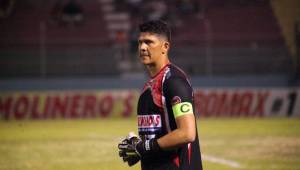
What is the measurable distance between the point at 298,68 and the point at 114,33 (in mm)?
8893

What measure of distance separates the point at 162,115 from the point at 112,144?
11770 mm

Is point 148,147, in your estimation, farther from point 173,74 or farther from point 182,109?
point 173,74

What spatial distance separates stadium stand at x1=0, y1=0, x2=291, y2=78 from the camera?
86.9ft

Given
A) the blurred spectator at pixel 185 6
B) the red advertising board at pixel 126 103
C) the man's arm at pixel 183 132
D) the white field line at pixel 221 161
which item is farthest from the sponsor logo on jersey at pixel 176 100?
the blurred spectator at pixel 185 6

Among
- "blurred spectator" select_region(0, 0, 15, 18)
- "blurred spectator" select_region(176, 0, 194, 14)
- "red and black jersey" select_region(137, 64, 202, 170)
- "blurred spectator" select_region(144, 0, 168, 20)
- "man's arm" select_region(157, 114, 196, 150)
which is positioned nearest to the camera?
"man's arm" select_region(157, 114, 196, 150)

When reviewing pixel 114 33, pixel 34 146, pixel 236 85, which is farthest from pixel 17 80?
pixel 34 146

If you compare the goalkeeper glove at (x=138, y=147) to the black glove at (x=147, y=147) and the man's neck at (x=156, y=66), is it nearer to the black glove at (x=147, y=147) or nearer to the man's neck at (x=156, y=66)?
the black glove at (x=147, y=147)

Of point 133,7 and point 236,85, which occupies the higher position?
point 133,7

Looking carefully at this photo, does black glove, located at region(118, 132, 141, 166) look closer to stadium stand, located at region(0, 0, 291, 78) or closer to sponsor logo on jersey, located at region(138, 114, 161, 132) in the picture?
sponsor logo on jersey, located at region(138, 114, 161, 132)

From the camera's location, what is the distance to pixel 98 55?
26984 millimetres

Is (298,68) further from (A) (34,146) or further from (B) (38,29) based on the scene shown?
(A) (34,146)

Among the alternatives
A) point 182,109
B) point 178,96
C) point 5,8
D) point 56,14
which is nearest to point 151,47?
point 178,96

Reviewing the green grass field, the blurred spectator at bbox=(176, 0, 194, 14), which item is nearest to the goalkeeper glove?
the green grass field

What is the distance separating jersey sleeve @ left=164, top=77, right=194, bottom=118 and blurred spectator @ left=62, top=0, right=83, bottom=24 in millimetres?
25655
